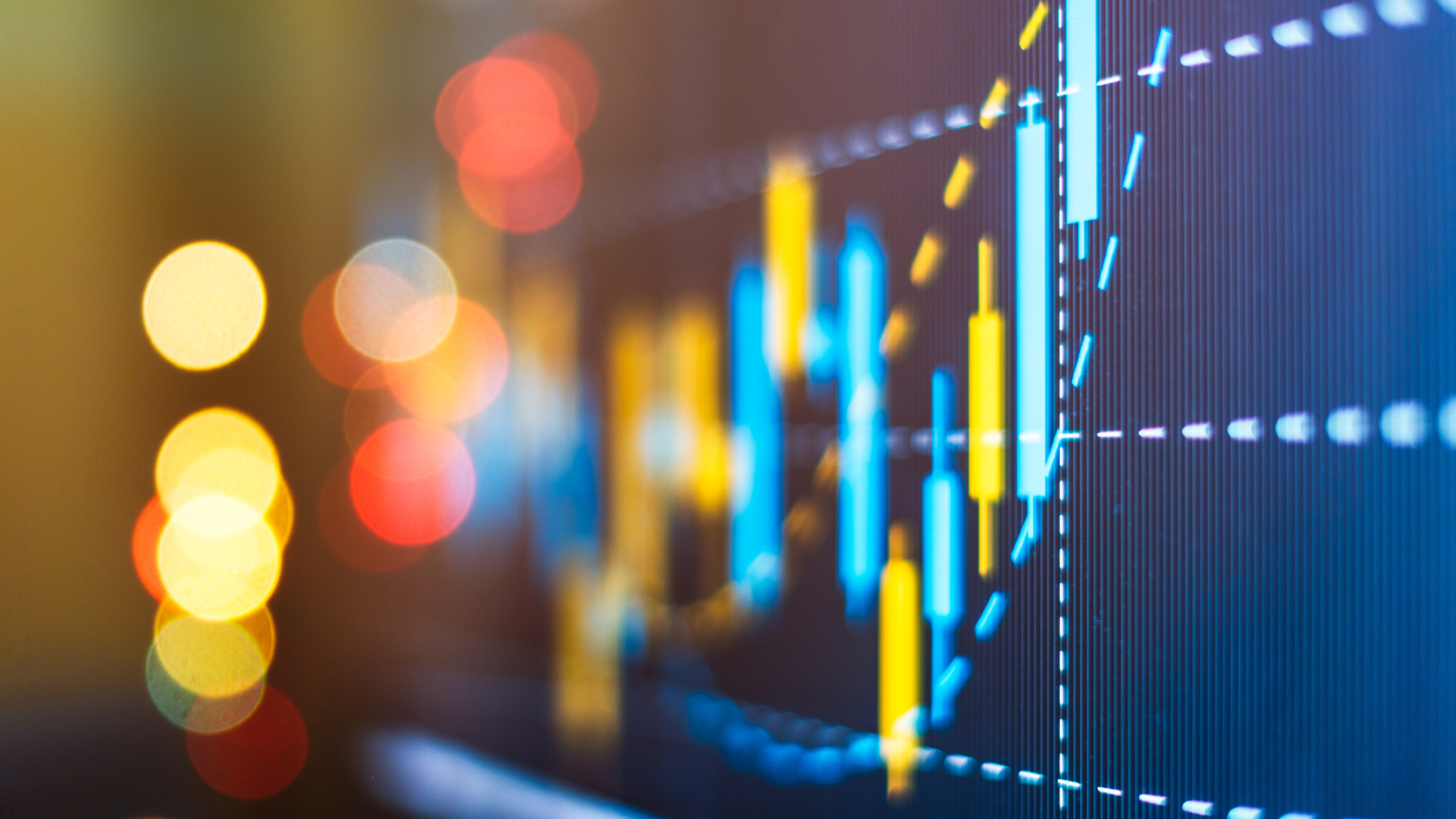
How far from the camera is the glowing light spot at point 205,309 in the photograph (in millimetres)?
1870

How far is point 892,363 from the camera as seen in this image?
2.70 ft

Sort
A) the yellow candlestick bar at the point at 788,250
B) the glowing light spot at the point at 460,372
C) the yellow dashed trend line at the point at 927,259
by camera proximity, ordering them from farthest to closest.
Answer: the glowing light spot at the point at 460,372, the yellow candlestick bar at the point at 788,250, the yellow dashed trend line at the point at 927,259

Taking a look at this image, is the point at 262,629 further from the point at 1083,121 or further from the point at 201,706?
the point at 1083,121

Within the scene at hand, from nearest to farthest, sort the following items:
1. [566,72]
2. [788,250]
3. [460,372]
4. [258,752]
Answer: [788,250] < [566,72] < [460,372] < [258,752]

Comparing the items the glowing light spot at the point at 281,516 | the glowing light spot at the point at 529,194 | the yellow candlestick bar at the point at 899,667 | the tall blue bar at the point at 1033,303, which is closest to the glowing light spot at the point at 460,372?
the glowing light spot at the point at 529,194

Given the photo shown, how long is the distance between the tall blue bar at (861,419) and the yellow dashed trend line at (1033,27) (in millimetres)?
193

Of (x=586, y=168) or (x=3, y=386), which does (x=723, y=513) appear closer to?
(x=586, y=168)

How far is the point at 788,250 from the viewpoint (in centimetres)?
95

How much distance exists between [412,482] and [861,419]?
97 cm

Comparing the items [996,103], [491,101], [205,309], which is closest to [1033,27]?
[996,103]

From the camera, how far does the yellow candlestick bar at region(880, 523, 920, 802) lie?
0.79m

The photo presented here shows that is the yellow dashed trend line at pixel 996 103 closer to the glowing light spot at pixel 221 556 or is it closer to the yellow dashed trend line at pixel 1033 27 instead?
the yellow dashed trend line at pixel 1033 27

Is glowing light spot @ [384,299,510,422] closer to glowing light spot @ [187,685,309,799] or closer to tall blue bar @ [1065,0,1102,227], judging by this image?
glowing light spot @ [187,685,309,799]

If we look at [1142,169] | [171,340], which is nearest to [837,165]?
[1142,169]
